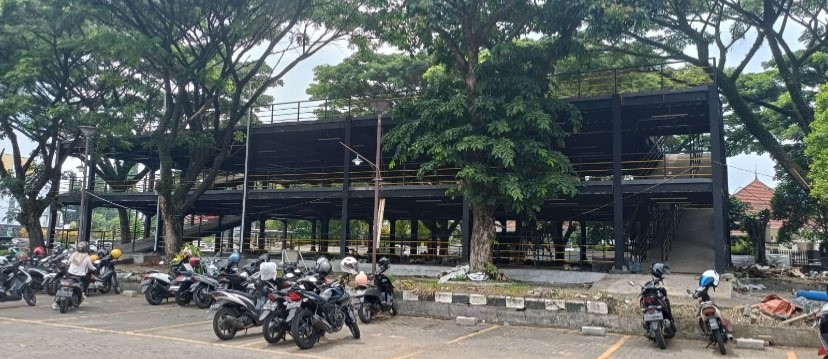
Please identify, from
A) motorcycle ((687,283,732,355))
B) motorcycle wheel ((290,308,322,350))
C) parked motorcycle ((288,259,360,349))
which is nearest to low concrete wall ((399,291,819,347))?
motorcycle ((687,283,732,355))

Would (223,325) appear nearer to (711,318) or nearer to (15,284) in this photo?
(15,284)

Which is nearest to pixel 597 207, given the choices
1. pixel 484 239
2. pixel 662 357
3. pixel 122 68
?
pixel 484 239

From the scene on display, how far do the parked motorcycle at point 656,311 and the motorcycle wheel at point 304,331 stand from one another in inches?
181

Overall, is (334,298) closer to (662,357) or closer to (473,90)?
(662,357)

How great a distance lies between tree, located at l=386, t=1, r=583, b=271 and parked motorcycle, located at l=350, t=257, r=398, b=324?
4.17m

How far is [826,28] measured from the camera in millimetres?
20516

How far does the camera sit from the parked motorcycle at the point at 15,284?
1145cm

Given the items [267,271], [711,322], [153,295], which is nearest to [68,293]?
[153,295]

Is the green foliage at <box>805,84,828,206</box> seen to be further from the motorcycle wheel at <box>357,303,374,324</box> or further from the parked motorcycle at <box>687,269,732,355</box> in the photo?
the motorcycle wheel at <box>357,303,374,324</box>

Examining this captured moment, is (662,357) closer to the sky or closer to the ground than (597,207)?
closer to the ground

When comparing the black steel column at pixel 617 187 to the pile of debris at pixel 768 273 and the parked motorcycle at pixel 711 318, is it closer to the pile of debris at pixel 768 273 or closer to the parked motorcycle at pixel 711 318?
the pile of debris at pixel 768 273

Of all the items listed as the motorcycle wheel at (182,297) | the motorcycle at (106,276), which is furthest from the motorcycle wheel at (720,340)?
the motorcycle at (106,276)

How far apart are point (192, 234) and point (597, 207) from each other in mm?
19376

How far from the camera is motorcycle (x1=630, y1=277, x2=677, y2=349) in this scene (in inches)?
310
